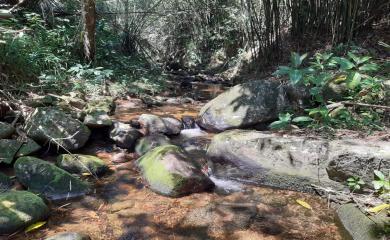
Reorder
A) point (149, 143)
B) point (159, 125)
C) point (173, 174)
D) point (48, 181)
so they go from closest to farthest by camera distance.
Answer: point (48, 181)
point (173, 174)
point (149, 143)
point (159, 125)

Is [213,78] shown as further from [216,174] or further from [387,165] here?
[387,165]

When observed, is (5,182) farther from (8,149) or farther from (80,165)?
(80,165)

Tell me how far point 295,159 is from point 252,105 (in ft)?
5.64

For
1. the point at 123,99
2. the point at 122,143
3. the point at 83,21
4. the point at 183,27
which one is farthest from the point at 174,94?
the point at 183,27

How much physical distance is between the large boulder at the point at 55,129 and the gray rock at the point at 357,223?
2.79m

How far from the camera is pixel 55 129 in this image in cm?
403

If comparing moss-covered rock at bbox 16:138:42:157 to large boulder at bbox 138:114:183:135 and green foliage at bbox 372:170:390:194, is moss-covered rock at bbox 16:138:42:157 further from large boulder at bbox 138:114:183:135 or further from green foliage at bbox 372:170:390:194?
green foliage at bbox 372:170:390:194

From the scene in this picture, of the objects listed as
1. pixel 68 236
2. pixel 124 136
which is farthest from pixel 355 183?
pixel 124 136

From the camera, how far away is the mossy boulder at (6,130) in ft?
12.6

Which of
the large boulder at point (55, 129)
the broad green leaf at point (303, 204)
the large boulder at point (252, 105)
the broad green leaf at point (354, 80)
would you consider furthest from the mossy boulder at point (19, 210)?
the large boulder at point (252, 105)

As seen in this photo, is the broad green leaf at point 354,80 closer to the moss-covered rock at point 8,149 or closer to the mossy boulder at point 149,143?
the mossy boulder at point 149,143

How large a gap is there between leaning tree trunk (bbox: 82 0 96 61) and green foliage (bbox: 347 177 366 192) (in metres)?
5.46

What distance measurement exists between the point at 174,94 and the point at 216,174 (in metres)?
4.50

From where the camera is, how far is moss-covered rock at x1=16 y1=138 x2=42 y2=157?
3.79 metres
